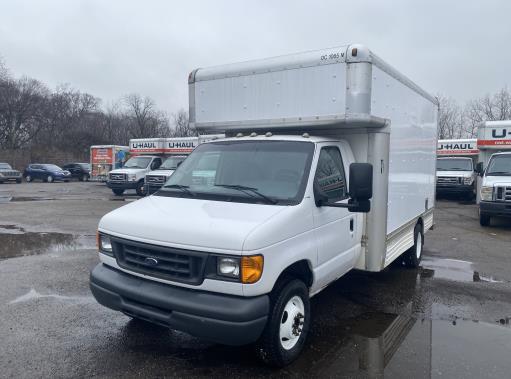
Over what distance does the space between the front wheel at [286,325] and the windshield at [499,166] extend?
1079cm

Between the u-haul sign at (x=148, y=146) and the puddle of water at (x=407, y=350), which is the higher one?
the u-haul sign at (x=148, y=146)

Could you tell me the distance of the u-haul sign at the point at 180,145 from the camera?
2370 centimetres

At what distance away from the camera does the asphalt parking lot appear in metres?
3.89

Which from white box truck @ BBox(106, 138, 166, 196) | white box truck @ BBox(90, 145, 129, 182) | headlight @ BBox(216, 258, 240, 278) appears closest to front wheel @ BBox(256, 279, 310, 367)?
headlight @ BBox(216, 258, 240, 278)

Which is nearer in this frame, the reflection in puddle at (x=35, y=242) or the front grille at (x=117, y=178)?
the reflection in puddle at (x=35, y=242)

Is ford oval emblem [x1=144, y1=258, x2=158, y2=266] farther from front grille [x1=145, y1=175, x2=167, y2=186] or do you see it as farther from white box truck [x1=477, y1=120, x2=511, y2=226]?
front grille [x1=145, y1=175, x2=167, y2=186]

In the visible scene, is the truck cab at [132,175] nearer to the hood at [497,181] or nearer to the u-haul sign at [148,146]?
the u-haul sign at [148,146]

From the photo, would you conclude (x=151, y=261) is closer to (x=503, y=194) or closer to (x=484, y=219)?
(x=503, y=194)

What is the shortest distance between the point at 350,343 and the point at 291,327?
0.90 metres

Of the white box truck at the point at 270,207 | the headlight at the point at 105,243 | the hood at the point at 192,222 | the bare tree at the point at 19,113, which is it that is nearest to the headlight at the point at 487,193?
the white box truck at the point at 270,207

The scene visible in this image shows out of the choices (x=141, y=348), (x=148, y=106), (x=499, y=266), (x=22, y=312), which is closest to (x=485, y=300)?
(x=499, y=266)

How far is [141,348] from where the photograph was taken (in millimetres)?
4254

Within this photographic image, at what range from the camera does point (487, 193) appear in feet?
39.1

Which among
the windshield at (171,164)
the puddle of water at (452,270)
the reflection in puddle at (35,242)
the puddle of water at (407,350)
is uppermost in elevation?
the windshield at (171,164)
